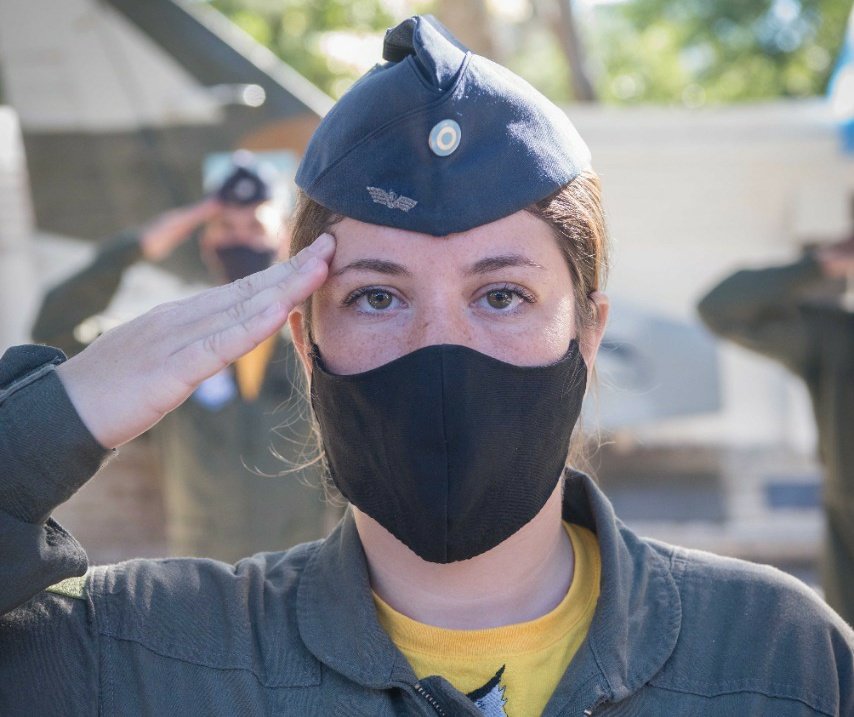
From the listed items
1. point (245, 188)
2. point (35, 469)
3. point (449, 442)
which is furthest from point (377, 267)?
point (245, 188)

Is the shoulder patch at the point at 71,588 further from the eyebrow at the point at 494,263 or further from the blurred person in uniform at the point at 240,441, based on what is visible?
the blurred person in uniform at the point at 240,441

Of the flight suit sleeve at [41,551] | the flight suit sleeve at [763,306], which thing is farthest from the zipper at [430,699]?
the flight suit sleeve at [763,306]

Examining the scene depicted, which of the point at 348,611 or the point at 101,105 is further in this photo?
the point at 101,105

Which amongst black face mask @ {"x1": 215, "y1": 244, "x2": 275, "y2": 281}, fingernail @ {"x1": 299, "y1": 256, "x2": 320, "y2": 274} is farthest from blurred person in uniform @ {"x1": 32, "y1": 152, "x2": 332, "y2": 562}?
fingernail @ {"x1": 299, "y1": 256, "x2": 320, "y2": 274}

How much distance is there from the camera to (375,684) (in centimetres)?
167

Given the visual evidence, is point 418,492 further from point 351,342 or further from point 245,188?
point 245,188

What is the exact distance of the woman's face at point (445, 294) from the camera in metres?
1.74

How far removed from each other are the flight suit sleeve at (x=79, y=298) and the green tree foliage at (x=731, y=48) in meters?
15.8

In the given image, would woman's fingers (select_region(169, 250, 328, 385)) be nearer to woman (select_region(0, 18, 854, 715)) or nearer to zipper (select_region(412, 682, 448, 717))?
woman (select_region(0, 18, 854, 715))

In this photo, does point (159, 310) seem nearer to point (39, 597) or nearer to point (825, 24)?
point (39, 597)

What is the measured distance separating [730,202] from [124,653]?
662cm

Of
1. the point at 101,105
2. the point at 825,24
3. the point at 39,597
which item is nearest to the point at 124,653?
the point at 39,597

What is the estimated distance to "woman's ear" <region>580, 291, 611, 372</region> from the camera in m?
1.90

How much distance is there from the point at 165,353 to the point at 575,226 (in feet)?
2.21
